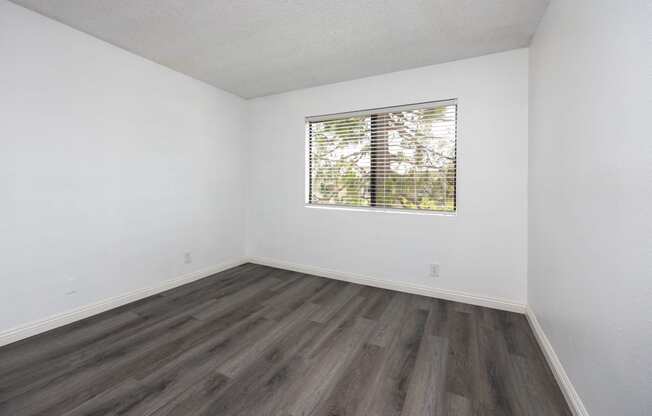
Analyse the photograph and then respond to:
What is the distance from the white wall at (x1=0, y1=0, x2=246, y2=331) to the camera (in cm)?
202

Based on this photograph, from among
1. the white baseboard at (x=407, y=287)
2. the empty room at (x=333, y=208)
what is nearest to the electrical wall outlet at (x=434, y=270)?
the empty room at (x=333, y=208)

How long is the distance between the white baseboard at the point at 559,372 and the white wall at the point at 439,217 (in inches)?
20.8

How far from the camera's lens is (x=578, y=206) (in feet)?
4.63

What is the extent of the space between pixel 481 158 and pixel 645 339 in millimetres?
2042

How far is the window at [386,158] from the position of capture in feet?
9.48

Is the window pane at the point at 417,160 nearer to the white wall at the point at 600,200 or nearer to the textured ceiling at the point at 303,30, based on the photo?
the textured ceiling at the point at 303,30

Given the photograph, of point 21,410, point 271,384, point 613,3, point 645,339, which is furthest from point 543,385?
point 21,410

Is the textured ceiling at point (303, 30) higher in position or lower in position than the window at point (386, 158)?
higher

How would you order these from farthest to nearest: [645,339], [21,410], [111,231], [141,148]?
1. [141,148]
2. [111,231]
3. [21,410]
4. [645,339]

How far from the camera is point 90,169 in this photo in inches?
95.4

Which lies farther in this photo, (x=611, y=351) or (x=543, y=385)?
(x=543, y=385)

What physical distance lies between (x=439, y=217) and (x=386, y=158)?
918mm

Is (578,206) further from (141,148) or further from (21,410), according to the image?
(141,148)

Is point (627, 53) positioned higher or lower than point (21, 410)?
higher
